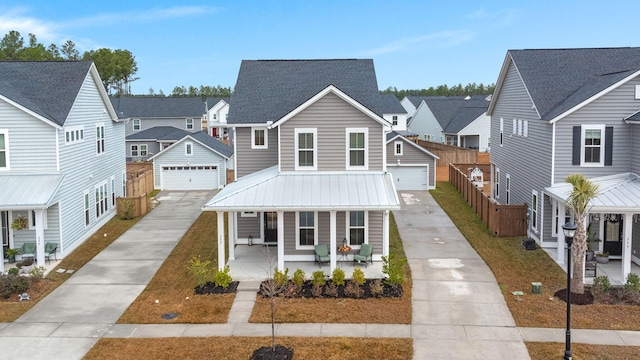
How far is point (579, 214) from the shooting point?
18.9 m

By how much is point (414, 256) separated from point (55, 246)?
46.6 ft

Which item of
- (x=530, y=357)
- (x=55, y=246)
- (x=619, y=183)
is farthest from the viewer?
(x=55, y=246)

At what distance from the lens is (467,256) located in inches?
947

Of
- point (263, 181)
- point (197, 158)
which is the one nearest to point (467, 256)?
point (263, 181)

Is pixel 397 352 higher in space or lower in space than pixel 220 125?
lower

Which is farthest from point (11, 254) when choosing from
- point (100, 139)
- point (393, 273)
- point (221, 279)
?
point (393, 273)

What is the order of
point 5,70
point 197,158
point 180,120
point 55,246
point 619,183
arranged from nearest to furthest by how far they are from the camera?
point 619,183
point 55,246
point 5,70
point 197,158
point 180,120

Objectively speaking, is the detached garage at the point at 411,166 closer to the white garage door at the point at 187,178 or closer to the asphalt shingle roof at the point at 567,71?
the white garage door at the point at 187,178

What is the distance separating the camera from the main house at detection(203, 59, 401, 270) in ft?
69.6

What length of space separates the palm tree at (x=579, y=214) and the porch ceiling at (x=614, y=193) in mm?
1123

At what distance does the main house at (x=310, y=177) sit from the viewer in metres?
21.2

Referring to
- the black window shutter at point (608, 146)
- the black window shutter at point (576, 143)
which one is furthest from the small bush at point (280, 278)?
the black window shutter at point (608, 146)

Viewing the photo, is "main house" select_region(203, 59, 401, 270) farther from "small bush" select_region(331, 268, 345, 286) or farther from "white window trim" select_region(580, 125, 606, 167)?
"white window trim" select_region(580, 125, 606, 167)

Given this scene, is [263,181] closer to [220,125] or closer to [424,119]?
[424,119]
